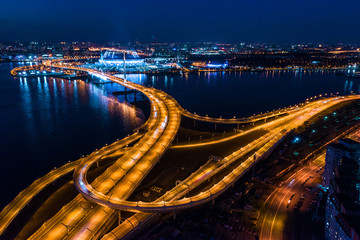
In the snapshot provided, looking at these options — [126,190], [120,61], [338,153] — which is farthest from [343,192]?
[120,61]

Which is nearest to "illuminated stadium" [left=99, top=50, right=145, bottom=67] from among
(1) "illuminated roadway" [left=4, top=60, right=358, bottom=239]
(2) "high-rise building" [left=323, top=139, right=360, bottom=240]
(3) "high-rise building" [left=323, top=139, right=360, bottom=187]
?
(1) "illuminated roadway" [left=4, top=60, right=358, bottom=239]

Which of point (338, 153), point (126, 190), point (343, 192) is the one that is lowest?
point (126, 190)

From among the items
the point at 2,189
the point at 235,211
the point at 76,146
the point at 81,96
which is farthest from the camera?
the point at 81,96

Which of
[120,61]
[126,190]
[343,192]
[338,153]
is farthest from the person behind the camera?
[120,61]

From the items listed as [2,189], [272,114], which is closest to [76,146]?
[2,189]

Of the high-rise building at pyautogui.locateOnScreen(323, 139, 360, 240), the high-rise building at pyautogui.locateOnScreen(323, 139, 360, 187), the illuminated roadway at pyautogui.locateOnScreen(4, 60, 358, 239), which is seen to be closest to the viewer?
the high-rise building at pyautogui.locateOnScreen(323, 139, 360, 240)

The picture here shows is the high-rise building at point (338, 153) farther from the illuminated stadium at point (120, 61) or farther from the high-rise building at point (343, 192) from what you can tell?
the illuminated stadium at point (120, 61)

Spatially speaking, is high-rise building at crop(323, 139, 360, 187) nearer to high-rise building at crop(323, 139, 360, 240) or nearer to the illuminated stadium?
high-rise building at crop(323, 139, 360, 240)

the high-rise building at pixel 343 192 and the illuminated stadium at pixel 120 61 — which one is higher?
the illuminated stadium at pixel 120 61

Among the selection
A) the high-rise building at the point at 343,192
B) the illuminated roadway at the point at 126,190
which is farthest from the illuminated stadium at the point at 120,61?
the high-rise building at the point at 343,192

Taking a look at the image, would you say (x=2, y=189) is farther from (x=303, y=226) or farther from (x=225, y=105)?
(x=225, y=105)

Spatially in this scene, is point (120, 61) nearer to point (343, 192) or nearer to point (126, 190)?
point (126, 190)
